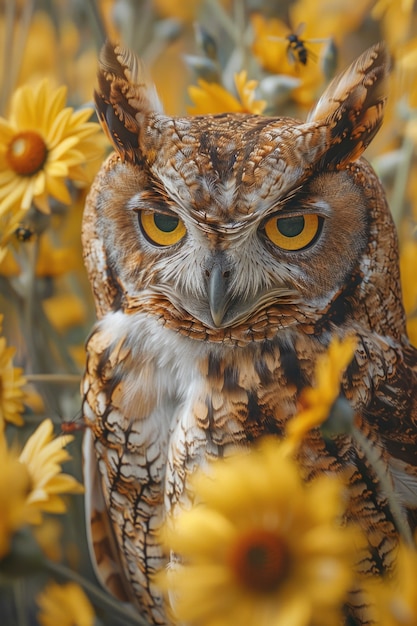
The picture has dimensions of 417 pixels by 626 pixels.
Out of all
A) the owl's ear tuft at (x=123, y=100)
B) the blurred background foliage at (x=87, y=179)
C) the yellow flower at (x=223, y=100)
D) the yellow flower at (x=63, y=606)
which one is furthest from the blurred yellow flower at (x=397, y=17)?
the yellow flower at (x=63, y=606)

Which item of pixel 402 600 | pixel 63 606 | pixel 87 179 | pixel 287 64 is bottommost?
pixel 63 606

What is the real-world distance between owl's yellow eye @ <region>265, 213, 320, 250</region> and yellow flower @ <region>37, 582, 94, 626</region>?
386mm

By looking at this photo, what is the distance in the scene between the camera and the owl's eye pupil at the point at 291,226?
1.70ft

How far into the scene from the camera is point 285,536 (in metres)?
0.40

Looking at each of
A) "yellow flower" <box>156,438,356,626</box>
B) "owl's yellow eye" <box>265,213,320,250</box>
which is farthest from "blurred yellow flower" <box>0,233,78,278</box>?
"yellow flower" <box>156,438,356,626</box>

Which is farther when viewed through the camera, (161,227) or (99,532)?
(99,532)

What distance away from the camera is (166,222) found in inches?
21.3

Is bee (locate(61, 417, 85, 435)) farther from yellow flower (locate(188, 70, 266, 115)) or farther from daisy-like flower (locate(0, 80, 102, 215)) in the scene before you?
yellow flower (locate(188, 70, 266, 115))

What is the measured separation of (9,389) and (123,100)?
0.27m

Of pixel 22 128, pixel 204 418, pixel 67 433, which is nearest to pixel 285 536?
pixel 204 418

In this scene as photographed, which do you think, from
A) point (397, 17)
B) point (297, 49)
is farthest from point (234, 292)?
point (397, 17)

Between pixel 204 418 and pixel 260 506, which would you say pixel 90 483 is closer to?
pixel 204 418

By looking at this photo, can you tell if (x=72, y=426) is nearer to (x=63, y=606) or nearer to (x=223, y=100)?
(x=63, y=606)

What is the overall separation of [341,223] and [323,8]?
47 centimetres
